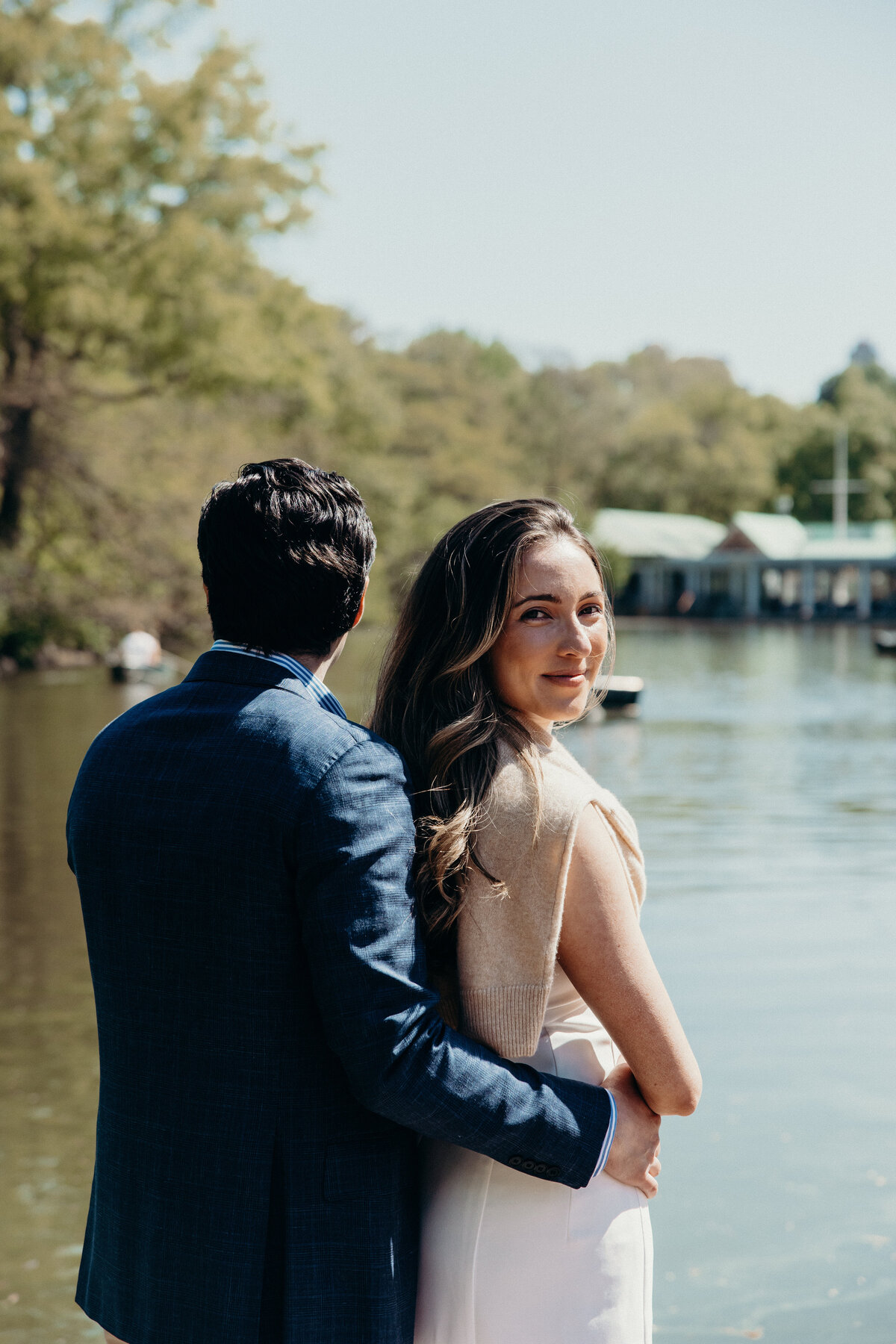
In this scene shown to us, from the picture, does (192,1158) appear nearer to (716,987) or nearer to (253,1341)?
(253,1341)

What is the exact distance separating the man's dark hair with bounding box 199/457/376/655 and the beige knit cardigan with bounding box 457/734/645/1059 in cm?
33

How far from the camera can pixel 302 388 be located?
33.4m

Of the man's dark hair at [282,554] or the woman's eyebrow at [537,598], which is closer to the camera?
the man's dark hair at [282,554]

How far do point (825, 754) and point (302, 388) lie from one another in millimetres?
19717

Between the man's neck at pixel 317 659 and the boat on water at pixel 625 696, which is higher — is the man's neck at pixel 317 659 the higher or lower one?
the higher one

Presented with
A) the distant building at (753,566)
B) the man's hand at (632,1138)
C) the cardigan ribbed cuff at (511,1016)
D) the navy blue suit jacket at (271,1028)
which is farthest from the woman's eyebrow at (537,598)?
the distant building at (753,566)

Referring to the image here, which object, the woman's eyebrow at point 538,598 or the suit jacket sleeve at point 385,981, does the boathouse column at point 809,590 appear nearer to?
the woman's eyebrow at point 538,598

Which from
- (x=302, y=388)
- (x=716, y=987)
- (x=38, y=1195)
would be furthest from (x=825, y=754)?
(x=302, y=388)

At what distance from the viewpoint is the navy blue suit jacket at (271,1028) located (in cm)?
151

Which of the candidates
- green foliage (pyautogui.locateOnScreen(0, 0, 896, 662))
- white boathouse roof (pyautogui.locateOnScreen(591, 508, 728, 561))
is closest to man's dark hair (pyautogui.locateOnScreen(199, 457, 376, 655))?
green foliage (pyautogui.locateOnScreen(0, 0, 896, 662))

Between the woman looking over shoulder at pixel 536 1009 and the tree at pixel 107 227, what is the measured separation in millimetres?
27074

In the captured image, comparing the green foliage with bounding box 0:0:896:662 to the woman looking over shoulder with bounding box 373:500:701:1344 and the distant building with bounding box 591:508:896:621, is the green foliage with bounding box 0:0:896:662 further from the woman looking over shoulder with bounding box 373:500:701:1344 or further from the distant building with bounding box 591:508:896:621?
the distant building with bounding box 591:508:896:621

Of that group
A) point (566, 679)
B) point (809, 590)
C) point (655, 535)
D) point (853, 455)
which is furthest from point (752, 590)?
point (566, 679)

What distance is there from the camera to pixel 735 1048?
19.4 ft
